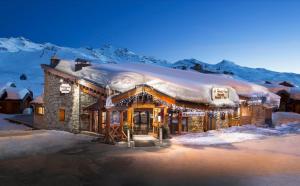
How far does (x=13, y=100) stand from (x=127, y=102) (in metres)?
29.6

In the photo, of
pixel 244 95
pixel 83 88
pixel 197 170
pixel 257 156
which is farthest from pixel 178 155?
pixel 244 95

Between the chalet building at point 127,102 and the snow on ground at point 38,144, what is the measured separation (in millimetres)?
2178

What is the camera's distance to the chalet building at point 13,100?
42906 mm

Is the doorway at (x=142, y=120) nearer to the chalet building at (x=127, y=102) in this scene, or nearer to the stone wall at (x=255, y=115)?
the chalet building at (x=127, y=102)

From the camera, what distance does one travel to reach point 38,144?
18.2 meters

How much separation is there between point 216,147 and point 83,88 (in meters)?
11.5

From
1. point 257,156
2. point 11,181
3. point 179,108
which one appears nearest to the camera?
point 11,181

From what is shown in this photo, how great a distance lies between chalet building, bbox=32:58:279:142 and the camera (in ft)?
69.1

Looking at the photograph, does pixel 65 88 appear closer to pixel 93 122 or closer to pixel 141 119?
pixel 93 122

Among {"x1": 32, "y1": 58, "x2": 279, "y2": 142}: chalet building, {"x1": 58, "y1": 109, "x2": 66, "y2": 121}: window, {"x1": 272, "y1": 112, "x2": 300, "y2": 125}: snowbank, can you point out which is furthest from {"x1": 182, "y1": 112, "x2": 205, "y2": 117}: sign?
{"x1": 272, "y1": 112, "x2": 300, "y2": 125}: snowbank

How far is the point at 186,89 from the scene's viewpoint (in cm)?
2486

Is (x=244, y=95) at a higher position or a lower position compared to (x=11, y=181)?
higher

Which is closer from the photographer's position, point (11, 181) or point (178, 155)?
point (11, 181)

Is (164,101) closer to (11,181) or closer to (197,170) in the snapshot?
(197,170)
